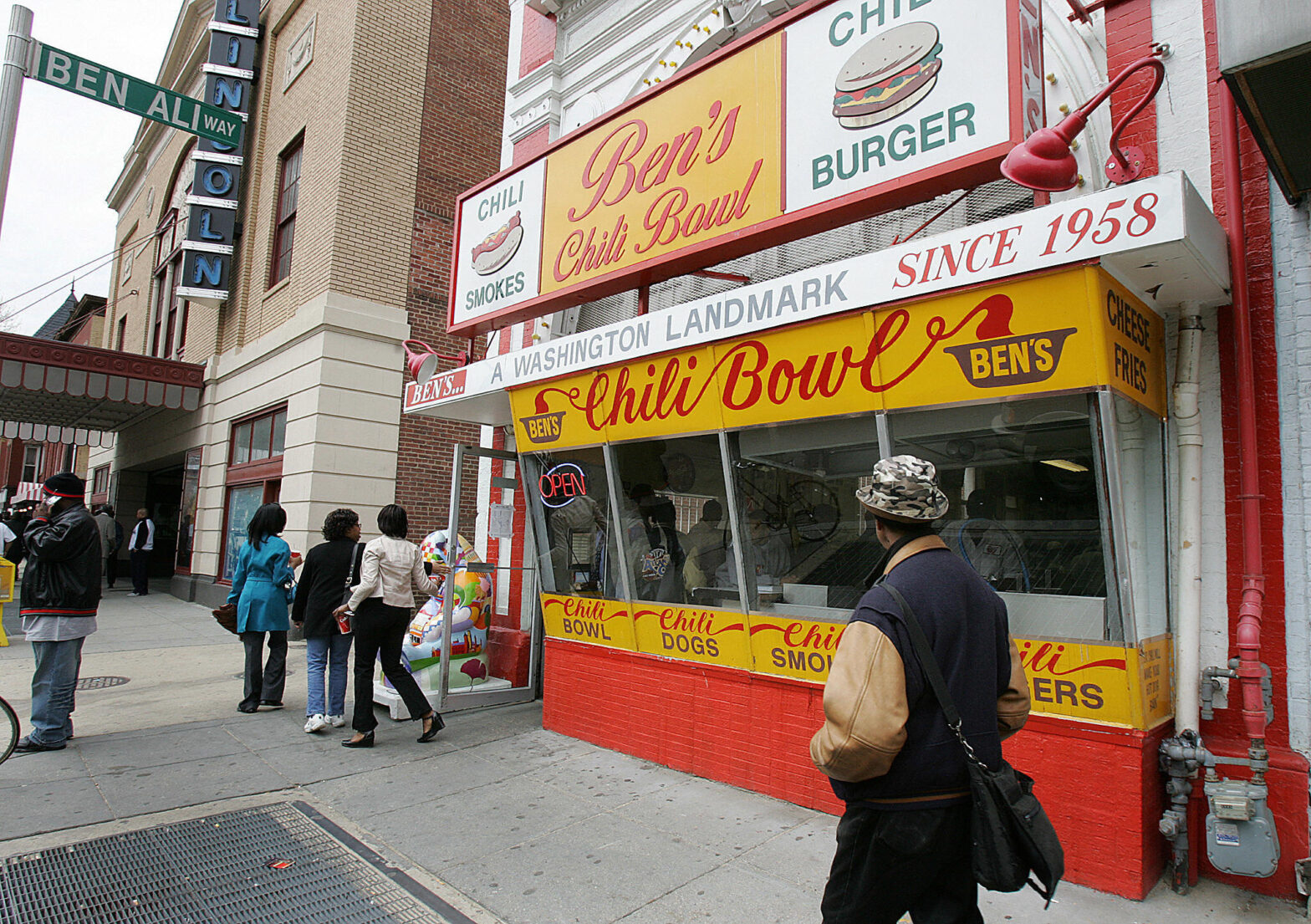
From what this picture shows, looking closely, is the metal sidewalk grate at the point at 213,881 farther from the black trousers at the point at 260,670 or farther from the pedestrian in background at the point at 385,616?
the black trousers at the point at 260,670

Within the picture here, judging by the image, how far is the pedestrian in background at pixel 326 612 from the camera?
629 cm

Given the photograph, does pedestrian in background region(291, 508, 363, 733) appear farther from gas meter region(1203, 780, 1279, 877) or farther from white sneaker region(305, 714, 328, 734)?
gas meter region(1203, 780, 1279, 877)

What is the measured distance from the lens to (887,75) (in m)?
4.74

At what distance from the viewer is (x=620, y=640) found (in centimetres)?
605

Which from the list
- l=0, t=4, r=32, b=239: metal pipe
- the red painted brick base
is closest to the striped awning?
l=0, t=4, r=32, b=239: metal pipe

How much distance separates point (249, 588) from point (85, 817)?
254 cm

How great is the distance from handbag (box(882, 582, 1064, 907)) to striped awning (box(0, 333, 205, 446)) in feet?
52.0

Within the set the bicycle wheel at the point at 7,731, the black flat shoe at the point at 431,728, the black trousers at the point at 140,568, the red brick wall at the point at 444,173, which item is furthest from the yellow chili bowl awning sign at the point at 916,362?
the black trousers at the point at 140,568

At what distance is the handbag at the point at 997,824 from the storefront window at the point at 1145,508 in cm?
211

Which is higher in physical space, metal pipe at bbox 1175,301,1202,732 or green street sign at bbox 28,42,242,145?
green street sign at bbox 28,42,242,145

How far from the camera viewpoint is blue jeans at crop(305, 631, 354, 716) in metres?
6.31

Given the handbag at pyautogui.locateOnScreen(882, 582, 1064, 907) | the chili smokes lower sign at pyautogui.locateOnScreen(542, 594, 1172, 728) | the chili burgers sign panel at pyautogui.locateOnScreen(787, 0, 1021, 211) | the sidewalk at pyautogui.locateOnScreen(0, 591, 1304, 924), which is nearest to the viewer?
the handbag at pyautogui.locateOnScreen(882, 582, 1064, 907)

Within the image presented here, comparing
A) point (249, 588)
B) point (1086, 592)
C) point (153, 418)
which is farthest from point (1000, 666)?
point (153, 418)

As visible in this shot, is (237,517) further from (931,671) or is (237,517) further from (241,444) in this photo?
(931,671)
